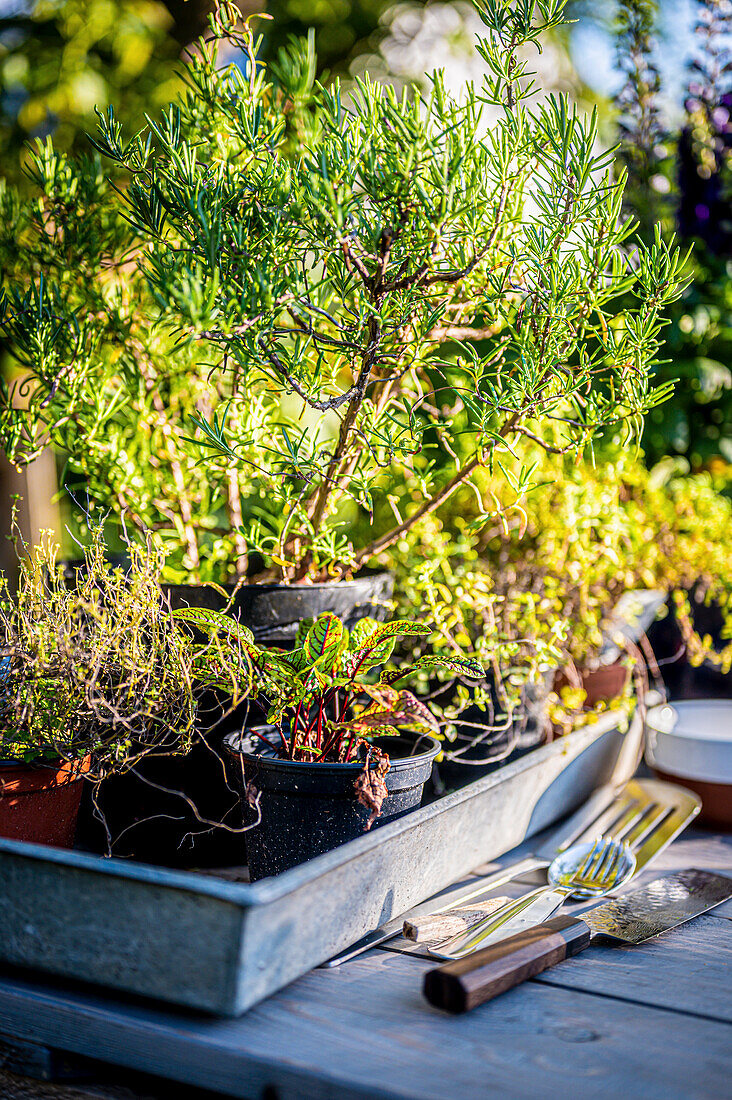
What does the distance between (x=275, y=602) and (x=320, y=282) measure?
0.85ft

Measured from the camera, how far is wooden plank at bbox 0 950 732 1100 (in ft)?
1.43

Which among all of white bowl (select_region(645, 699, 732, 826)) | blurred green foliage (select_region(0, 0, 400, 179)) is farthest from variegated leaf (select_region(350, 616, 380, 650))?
blurred green foliage (select_region(0, 0, 400, 179))

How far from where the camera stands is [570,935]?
58 cm

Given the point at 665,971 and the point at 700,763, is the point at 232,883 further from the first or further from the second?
the point at 700,763

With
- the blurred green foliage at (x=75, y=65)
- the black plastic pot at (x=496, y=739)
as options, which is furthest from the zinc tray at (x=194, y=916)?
the blurred green foliage at (x=75, y=65)

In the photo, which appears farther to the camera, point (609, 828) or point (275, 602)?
point (609, 828)

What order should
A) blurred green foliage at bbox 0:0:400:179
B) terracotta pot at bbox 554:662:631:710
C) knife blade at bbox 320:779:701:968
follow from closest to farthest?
knife blade at bbox 320:779:701:968 → terracotta pot at bbox 554:662:631:710 → blurred green foliage at bbox 0:0:400:179

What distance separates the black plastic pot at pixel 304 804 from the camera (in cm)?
59

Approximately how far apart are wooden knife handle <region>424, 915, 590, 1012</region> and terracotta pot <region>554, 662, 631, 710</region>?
0.42 metres

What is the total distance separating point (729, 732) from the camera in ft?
3.31

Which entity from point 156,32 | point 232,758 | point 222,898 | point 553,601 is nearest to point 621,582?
point 553,601

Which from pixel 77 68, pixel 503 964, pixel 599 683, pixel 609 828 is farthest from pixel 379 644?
pixel 77 68

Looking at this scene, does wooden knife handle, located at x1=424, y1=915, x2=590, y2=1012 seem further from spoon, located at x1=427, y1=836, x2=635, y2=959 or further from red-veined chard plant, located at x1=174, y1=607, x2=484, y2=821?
red-veined chard plant, located at x1=174, y1=607, x2=484, y2=821

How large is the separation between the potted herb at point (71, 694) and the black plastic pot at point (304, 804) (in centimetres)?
7
